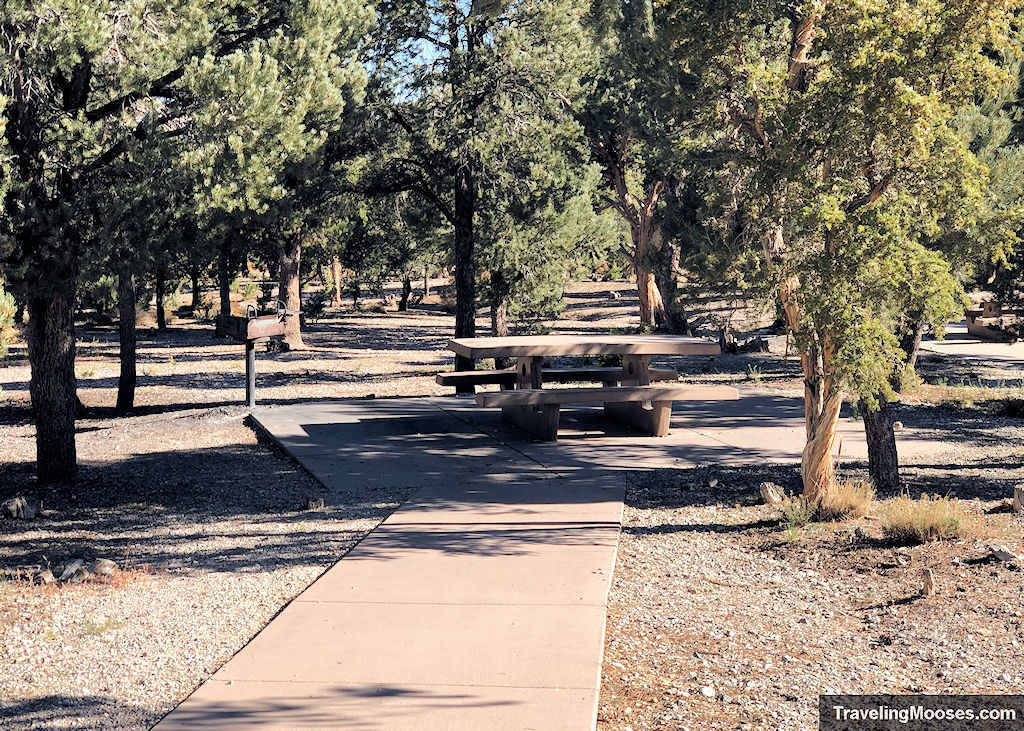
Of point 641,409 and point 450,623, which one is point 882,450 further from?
point 450,623

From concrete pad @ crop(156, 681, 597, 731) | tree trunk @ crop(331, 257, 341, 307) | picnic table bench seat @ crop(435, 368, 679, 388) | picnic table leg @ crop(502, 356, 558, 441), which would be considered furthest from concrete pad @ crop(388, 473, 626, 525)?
tree trunk @ crop(331, 257, 341, 307)

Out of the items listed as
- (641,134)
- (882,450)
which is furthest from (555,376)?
(641,134)

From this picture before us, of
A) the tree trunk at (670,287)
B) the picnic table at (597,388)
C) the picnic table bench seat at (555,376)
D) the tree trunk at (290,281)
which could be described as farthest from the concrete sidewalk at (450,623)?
the tree trunk at (290,281)

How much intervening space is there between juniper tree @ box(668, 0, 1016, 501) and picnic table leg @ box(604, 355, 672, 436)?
4.32 metres

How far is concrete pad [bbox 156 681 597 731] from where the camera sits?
4910 millimetres

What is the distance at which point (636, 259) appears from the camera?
103 feet

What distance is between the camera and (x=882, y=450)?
10.5m

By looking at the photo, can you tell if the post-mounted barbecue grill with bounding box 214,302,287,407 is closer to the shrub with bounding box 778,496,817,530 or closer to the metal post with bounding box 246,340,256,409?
the metal post with bounding box 246,340,256,409

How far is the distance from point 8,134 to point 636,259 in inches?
883

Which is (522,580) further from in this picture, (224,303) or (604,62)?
(224,303)

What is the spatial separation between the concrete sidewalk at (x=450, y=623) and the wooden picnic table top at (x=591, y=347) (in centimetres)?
195

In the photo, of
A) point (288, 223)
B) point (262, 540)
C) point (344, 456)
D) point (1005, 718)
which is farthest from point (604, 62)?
point (1005, 718)

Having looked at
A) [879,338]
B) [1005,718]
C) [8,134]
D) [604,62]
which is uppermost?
[604,62]

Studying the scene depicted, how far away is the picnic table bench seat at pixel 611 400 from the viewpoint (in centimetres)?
1295
